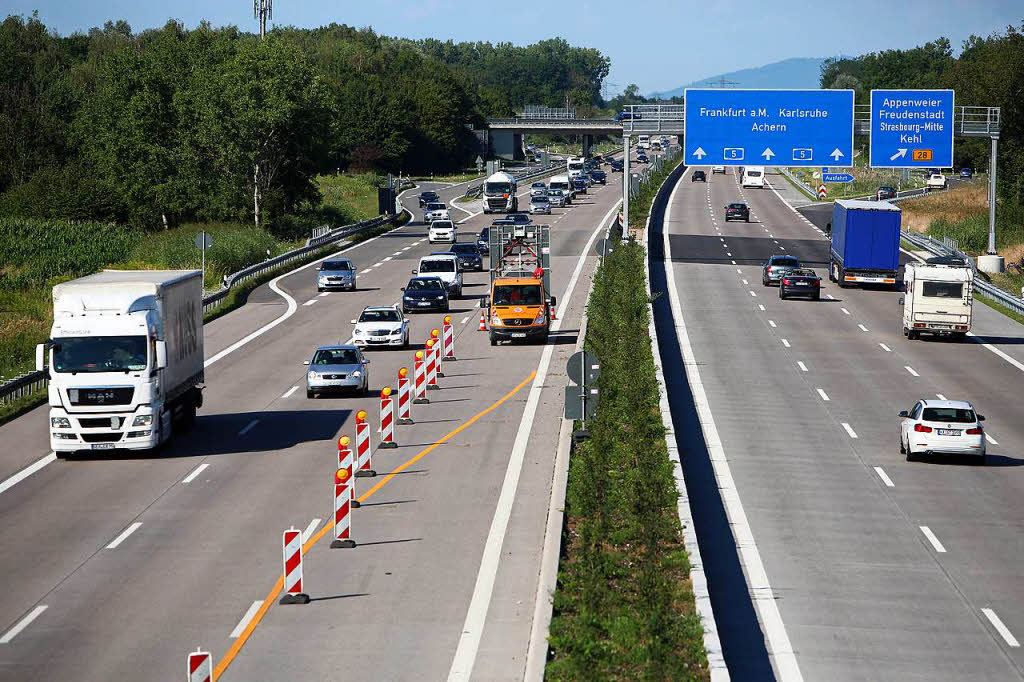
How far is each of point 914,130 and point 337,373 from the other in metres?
37.8

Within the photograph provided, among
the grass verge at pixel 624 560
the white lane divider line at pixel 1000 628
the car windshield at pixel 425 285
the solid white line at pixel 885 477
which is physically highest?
the car windshield at pixel 425 285

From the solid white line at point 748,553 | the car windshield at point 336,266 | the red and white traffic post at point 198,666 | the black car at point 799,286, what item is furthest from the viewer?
the car windshield at point 336,266

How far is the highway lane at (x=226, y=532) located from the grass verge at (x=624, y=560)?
2.57 feet

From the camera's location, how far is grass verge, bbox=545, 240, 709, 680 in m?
14.2

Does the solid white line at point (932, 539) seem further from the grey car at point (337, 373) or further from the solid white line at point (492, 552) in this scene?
the grey car at point (337, 373)

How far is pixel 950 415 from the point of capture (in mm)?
28672

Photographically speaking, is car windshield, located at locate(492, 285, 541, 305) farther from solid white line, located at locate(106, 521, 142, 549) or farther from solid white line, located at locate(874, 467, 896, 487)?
solid white line, located at locate(106, 521, 142, 549)

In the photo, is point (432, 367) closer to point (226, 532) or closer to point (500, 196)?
point (226, 532)

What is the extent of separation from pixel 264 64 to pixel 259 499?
73.1m

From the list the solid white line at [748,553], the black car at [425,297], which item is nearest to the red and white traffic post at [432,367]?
the solid white line at [748,553]

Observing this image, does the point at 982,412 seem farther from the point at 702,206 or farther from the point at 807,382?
the point at 702,206

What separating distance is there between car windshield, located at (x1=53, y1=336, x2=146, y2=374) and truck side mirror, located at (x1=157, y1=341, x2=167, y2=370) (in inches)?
11.2

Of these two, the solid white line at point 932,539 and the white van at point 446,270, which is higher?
the white van at point 446,270

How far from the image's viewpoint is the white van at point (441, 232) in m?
84.3
